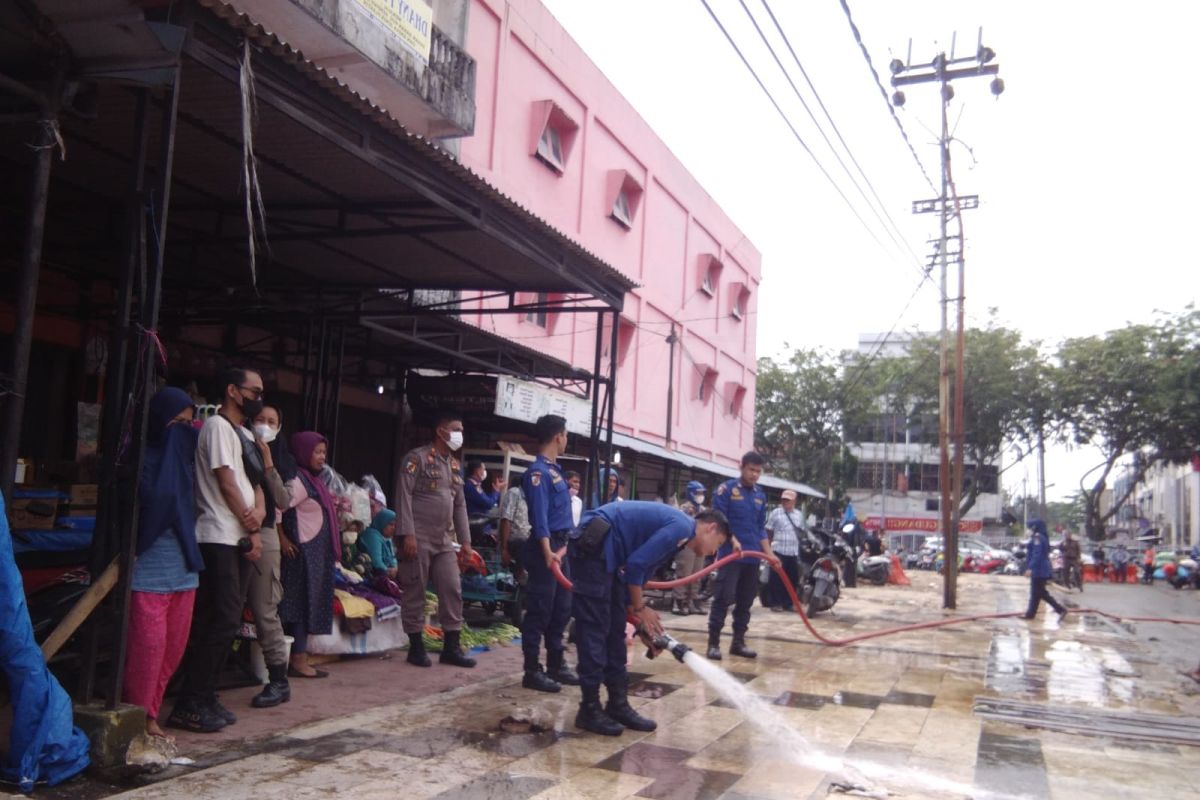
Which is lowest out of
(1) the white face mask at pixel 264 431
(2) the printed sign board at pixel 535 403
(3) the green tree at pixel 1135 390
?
(1) the white face mask at pixel 264 431

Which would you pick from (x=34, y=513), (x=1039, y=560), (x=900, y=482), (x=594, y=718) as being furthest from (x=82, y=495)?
(x=900, y=482)

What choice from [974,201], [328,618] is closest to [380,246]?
[328,618]

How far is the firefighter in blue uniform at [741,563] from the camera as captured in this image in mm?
9023

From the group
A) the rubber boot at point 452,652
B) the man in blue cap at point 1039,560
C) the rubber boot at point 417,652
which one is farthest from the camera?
the man in blue cap at point 1039,560

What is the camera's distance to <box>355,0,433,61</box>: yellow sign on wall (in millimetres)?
11422

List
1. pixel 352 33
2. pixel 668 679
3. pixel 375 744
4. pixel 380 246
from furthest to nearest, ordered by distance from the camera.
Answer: pixel 352 33 → pixel 380 246 → pixel 668 679 → pixel 375 744

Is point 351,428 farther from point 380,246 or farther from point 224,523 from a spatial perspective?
point 224,523

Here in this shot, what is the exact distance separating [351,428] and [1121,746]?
9716mm

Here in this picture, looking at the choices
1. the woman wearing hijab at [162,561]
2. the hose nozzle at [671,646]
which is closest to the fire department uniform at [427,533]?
the hose nozzle at [671,646]

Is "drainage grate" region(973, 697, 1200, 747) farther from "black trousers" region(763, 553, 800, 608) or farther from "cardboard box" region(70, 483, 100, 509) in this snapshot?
"cardboard box" region(70, 483, 100, 509)

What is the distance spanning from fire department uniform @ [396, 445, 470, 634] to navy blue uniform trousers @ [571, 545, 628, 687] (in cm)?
156

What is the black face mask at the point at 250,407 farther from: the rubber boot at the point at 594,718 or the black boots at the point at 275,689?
the rubber boot at the point at 594,718

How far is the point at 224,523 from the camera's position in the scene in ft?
17.1

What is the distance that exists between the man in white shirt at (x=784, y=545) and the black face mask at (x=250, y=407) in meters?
9.06
